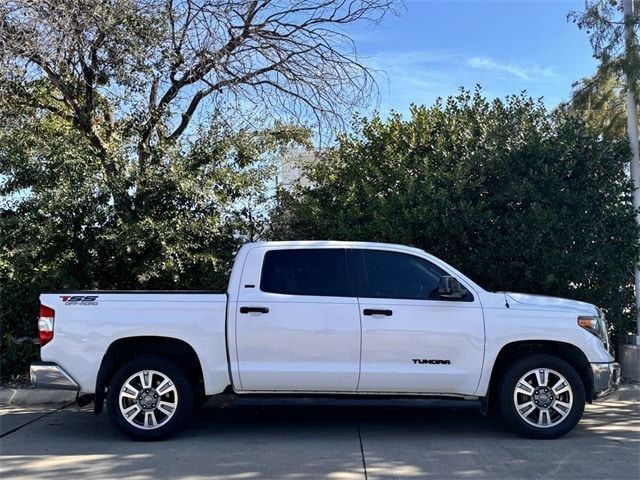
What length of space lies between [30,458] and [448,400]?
397 centimetres

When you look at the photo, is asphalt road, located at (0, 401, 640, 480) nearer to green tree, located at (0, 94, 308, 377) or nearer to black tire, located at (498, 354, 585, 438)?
black tire, located at (498, 354, 585, 438)

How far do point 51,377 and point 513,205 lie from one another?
21.2 ft

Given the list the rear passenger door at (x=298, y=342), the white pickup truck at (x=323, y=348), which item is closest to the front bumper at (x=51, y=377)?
the white pickup truck at (x=323, y=348)

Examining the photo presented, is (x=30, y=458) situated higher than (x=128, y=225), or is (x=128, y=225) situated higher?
(x=128, y=225)

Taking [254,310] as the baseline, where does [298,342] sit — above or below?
below

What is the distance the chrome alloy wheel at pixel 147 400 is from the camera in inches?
242

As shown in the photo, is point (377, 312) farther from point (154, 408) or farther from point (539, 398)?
point (154, 408)

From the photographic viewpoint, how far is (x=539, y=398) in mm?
6137

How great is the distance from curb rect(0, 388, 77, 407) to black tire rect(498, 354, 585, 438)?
5555mm

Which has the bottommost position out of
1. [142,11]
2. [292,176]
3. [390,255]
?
[390,255]

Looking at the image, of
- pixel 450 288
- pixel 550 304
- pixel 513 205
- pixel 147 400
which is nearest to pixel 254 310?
pixel 147 400

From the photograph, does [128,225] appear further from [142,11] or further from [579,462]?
[579,462]

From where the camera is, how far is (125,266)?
9.71 metres

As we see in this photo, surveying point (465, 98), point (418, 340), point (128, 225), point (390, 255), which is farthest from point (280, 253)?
point (465, 98)
